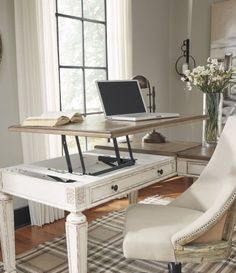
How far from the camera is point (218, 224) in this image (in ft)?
4.67

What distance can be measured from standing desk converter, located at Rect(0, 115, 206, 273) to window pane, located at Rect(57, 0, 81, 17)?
1562mm

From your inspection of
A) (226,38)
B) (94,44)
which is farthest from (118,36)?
(226,38)

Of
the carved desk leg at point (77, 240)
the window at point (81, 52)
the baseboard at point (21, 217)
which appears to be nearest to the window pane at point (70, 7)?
the window at point (81, 52)

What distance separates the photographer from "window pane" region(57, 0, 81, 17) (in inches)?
121

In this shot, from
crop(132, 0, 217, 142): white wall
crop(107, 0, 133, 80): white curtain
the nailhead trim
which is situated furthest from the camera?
crop(132, 0, 217, 142): white wall

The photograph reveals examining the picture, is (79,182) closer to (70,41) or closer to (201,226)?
(201,226)

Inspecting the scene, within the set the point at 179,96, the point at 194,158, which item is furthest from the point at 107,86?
the point at 179,96

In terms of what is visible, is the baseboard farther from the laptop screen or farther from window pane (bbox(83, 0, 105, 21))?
window pane (bbox(83, 0, 105, 21))

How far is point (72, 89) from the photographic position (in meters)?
3.24

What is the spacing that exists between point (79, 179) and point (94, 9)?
2266mm

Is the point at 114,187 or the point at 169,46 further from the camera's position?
the point at 169,46

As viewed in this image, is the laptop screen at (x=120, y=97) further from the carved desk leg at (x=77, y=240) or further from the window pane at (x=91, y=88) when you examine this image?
the window pane at (x=91, y=88)

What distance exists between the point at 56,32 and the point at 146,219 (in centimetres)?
190

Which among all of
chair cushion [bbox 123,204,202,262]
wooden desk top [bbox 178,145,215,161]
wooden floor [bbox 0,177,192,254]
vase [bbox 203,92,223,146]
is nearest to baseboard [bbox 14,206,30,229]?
wooden floor [bbox 0,177,192,254]
